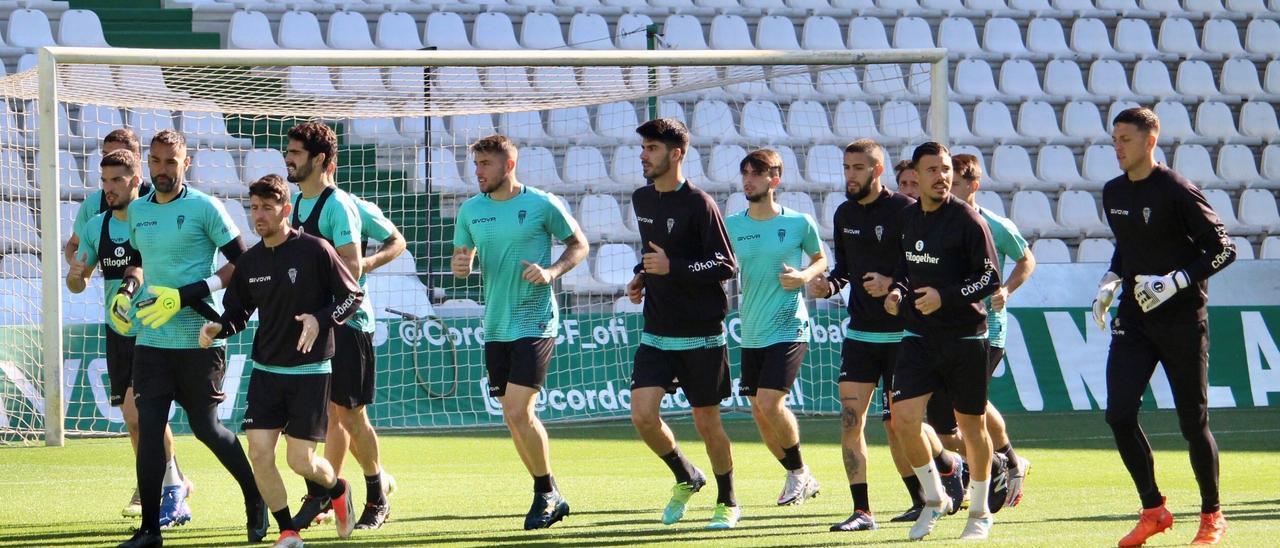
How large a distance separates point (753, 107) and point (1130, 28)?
22.0ft

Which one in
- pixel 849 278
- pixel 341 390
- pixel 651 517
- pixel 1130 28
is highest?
pixel 1130 28

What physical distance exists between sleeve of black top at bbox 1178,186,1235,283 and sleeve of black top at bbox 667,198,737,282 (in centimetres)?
234

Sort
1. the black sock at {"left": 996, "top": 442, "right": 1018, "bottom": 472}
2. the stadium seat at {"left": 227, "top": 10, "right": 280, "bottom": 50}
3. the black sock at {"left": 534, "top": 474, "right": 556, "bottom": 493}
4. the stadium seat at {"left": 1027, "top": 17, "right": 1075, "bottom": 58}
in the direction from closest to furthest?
the black sock at {"left": 534, "top": 474, "right": 556, "bottom": 493} < the black sock at {"left": 996, "top": 442, "right": 1018, "bottom": 472} < the stadium seat at {"left": 227, "top": 10, "right": 280, "bottom": 50} < the stadium seat at {"left": 1027, "top": 17, "right": 1075, "bottom": 58}

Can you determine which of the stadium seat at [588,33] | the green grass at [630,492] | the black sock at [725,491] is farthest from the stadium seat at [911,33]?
the black sock at [725,491]

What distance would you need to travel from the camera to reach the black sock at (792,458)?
28.6 ft

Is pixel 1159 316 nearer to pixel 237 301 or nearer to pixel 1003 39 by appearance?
pixel 237 301

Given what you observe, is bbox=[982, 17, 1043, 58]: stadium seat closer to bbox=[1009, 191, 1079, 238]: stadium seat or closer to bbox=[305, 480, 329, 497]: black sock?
bbox=[1009, 191, 1079, 238]: stadium seat

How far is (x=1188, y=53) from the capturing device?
2297cm

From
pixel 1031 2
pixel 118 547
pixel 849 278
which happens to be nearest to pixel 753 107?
pixel 1031 2

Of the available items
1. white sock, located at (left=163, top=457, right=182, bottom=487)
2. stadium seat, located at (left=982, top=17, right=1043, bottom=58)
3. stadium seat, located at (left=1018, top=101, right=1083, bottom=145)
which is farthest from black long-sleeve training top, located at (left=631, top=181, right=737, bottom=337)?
stadium seat, located at (left=982, top=17, right=1043, bottom=58)

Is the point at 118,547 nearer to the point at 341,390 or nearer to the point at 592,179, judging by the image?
the point at 341,390

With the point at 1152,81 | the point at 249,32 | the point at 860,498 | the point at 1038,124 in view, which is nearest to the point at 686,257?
the point at 860,498

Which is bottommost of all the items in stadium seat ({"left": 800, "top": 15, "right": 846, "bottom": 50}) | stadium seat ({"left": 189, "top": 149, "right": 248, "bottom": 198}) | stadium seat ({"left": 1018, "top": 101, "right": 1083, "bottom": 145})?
stadium seat ({"left": 189, "top": 149, "right": 248, "bottom": 198})

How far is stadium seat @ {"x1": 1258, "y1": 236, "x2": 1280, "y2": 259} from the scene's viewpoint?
21.1 meters
